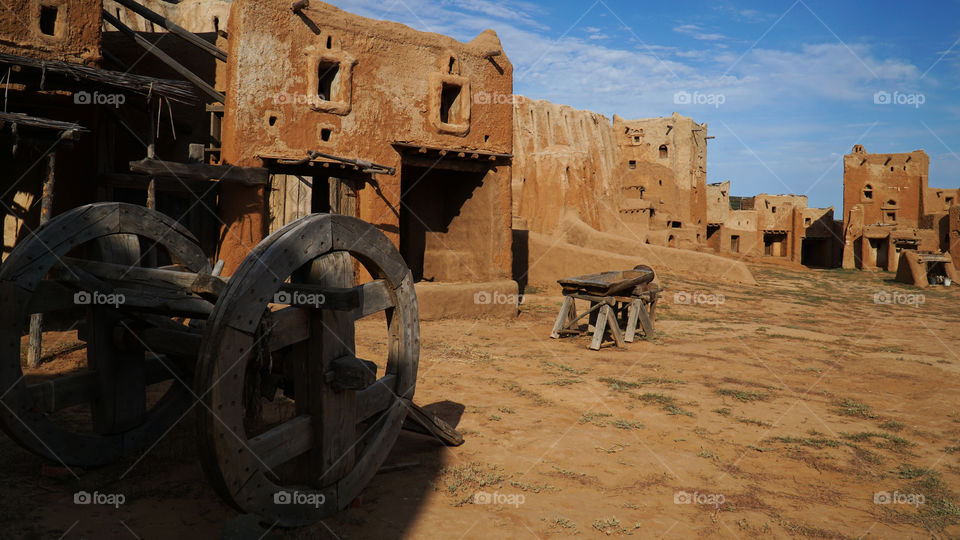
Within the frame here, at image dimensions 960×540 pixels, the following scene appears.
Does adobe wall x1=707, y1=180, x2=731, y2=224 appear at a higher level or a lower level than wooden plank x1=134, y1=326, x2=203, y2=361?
higher

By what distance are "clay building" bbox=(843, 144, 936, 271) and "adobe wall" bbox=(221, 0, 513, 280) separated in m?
29.8

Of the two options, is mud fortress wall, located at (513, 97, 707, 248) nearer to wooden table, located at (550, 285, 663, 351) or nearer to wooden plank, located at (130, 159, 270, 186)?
wooden table, located at (550, 285, 663, 351)

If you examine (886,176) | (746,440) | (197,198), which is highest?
(886,176)

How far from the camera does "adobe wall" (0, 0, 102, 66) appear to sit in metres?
9.06

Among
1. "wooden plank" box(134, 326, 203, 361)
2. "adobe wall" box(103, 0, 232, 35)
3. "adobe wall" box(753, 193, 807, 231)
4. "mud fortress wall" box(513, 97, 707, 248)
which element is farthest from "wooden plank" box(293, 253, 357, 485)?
"adobe wall" box(753, 193, 807, 231)

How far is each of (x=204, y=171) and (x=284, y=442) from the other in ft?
29.9

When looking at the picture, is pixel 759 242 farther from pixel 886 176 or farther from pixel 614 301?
pixel 614 301

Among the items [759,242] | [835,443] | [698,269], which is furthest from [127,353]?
[759,242]

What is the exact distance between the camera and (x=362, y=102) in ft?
40.1

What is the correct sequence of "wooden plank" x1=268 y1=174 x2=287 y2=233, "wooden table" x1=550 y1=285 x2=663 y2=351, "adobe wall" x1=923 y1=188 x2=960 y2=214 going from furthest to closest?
"adobe wall" x1=923 y1=188 x2=960 y2=214
"wooden plank" x1=268 y1=174 x2=287 y2=233
"wooden table" x1=550 y1=285 x2=663 y2=351

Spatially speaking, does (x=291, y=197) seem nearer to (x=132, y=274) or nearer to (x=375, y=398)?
(x=132, y=274)

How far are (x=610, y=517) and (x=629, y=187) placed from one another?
3621 centimetres

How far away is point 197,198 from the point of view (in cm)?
1184

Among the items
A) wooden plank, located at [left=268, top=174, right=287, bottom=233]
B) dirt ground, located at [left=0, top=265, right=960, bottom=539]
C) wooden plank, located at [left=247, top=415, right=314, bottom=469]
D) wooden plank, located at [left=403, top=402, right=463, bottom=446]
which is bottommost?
dirt ground, located at [left=0, top=265, right=960, bottom=539]
